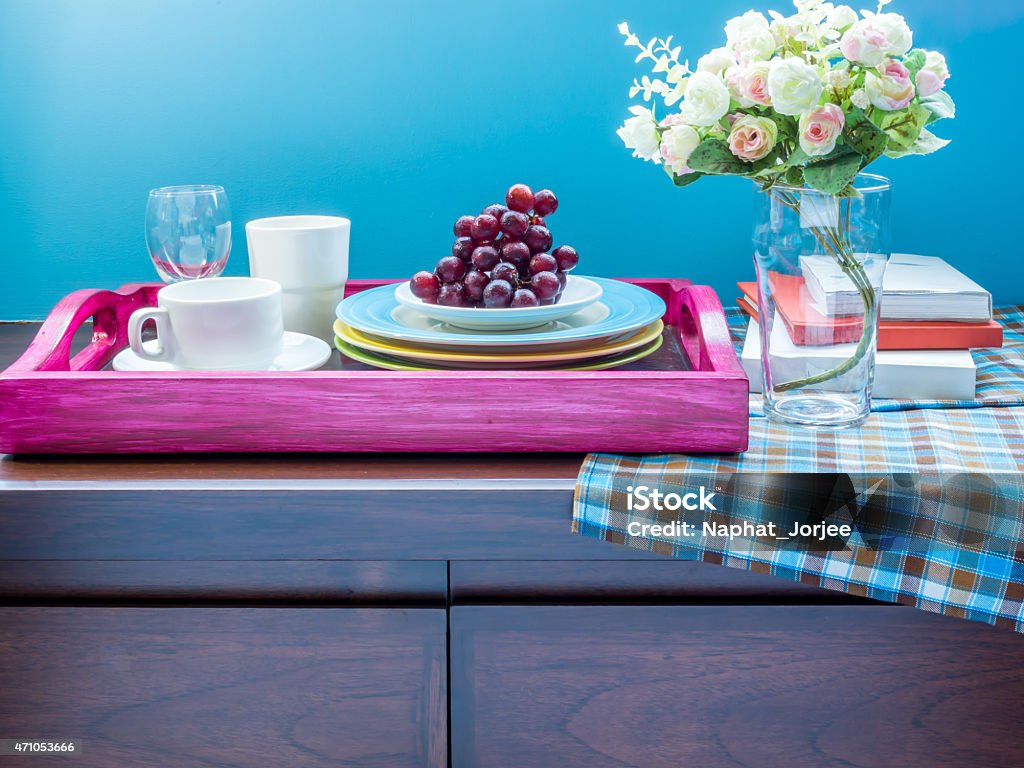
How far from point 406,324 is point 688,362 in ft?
0.93

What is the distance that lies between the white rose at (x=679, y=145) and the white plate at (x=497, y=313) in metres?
0.15

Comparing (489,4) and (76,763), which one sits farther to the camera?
(489,4)

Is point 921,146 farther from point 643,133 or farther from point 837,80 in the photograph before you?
point 643,133

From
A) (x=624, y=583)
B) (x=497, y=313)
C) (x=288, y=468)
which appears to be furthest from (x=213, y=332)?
(x=624, y=583)

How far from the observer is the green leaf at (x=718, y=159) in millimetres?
906

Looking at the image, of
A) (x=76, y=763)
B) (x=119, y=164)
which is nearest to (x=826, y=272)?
(x=76, y=763)

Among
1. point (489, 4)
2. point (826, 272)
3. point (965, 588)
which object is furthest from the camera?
point (489, 4)

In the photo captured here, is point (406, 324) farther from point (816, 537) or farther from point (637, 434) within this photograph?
point (816, 537)

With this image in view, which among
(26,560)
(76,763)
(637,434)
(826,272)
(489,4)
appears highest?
(489,4)

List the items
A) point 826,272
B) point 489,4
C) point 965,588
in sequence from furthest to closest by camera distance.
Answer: point 489,4, point 826,272, point 965,588

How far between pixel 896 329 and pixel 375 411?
1.85ft

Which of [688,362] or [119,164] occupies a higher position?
[119,164]

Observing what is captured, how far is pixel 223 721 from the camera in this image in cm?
86

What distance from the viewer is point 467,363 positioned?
0.93m
